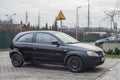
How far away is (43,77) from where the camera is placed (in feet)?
36.2

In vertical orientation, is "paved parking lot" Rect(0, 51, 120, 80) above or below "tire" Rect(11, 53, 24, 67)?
below

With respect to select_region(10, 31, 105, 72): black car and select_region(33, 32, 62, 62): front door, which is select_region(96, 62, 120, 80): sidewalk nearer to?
select_region(10, 31, 105, 72): black car

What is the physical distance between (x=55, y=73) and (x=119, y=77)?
8.21 feet

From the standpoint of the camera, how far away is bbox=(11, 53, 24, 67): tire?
13.9 meters

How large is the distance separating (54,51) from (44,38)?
86 cm

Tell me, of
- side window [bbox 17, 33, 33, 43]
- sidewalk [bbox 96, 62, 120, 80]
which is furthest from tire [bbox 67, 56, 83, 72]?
side window [bbox 17, 33, 33, 43]

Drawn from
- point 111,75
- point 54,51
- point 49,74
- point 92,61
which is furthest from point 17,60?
point 111,75

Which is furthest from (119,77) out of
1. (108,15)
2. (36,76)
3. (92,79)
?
(108,15)

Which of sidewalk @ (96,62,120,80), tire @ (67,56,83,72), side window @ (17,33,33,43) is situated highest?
side window @ (17,33,33,43)

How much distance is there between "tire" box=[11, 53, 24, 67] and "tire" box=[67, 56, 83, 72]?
2.38 metres

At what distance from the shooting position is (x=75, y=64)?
1254 cm

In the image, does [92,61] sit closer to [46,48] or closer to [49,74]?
[49,74]

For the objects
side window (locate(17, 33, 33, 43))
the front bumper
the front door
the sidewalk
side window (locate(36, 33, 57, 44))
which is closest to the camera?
the sidewalk

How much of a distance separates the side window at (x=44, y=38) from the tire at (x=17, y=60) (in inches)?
45.0
